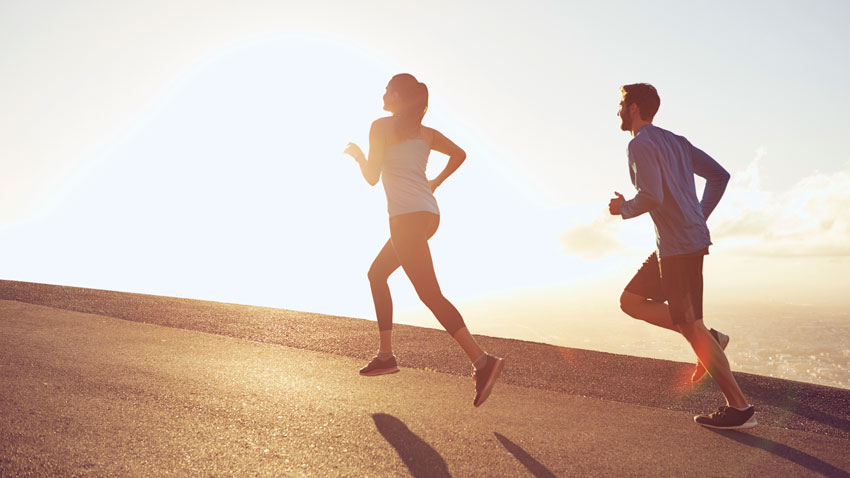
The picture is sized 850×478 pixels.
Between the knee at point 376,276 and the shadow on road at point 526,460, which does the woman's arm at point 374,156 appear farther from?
the shadow on road at point 526,460

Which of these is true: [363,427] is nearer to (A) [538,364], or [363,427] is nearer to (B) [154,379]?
(B) [154,379]

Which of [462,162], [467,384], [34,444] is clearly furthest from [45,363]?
[462,162]

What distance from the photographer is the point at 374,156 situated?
4027mm

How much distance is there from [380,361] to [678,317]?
2.08m

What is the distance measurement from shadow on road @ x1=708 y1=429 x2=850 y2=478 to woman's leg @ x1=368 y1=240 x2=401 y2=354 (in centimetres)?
229

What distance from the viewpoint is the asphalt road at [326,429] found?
2.71 m

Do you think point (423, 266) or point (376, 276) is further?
point (376, 276)

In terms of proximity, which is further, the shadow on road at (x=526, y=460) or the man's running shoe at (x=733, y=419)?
the man's running shoe at (x=733, y=419)

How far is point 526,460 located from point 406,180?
196 centimetres

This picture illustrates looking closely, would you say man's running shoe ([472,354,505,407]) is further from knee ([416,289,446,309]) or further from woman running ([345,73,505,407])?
knee ([416,289,446,309])

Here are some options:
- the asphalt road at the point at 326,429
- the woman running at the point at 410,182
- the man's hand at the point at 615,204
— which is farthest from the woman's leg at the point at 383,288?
the man's hand at the point at 615,204

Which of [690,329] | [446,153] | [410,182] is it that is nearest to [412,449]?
[410,182]

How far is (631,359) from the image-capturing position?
234 inches

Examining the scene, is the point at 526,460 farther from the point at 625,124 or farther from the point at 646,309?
the point at 625,124
